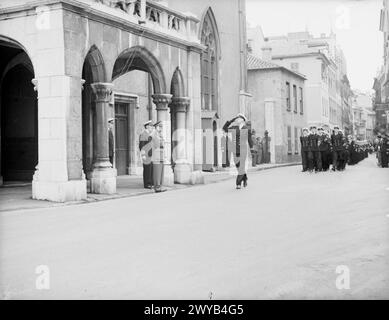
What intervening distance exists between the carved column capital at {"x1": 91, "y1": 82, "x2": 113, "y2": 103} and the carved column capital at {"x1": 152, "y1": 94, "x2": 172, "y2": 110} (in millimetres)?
2534

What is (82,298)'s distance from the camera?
178 inches

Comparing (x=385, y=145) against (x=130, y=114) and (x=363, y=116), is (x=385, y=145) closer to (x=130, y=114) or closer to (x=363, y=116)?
(x=130, y=114)

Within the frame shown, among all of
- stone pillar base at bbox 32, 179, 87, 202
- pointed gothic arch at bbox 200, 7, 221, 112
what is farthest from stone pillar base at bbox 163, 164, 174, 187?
pointed gothic arch at bbox 200, 7, 221, 112

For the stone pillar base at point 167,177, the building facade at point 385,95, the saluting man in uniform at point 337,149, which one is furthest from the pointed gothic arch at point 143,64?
the saluting man in uniform at point 337,149

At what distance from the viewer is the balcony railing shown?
48.8 feet

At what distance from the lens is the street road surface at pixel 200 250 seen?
479cm

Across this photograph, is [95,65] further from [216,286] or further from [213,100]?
[213,100]

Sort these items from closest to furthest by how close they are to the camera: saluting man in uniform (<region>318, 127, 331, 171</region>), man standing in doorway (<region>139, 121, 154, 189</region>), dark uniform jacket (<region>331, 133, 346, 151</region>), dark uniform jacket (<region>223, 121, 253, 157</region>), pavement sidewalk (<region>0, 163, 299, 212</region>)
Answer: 1. pavement sidewalk (<region>0, 163, 299, 212</region>)
2. man standing in doorway (<region>139, 121, 154, 189</region>)
3. dark uniform jacket (<region>223, 121, 253, 157</region>)
4. dark uniform jacket (<region>331, 133, 346, 151</region>)
5. saluting man in uniform (<region>318, 127, 331, 171</region>)

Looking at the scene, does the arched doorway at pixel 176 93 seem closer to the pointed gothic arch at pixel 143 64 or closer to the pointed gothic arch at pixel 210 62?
the pointed gothic arch at pixel 143 64

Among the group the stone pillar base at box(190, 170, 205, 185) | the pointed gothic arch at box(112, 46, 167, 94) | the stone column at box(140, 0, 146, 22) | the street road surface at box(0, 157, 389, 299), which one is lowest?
the street road surface at box(0, 157, 389, 299)

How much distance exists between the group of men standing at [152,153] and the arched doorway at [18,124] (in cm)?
420

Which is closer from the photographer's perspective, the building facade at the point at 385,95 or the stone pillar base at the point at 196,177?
the stone pillar base at the point at 196,177

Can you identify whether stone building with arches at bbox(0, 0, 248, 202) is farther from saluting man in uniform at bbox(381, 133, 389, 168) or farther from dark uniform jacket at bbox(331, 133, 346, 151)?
saluting man in uniform at bbox(381, 133, 389, 168)

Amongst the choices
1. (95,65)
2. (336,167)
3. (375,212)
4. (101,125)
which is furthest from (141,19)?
(336,167)
